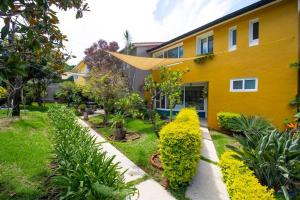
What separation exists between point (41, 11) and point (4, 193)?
471 centimetres

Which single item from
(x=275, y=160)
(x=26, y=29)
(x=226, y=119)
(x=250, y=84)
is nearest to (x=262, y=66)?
(x=250, y=84)

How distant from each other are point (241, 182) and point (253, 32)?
462 inches

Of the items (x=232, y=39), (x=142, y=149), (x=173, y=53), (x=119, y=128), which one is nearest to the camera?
(x=142, y=149)

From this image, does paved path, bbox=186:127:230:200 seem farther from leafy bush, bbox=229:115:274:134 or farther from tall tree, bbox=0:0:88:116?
tall tree, bbox=0:0:88:116

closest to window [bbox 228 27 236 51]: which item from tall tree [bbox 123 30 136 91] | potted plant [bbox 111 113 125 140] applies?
potted plant [bbox 111 113 125 140]

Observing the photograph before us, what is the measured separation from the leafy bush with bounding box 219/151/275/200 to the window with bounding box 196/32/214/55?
12527mm

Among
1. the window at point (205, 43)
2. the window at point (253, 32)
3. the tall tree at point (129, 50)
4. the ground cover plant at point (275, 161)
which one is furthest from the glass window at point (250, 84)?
the tall tree at point (129, 50)

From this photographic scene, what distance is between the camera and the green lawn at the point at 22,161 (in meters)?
5.71

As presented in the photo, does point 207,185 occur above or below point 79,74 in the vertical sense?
below

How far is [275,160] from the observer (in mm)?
5871

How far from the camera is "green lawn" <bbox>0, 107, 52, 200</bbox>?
18.7ft

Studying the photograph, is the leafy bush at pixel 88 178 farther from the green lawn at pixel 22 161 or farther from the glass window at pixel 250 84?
the glass window at pixel 250 84

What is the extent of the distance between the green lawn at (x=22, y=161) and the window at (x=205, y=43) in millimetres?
13107

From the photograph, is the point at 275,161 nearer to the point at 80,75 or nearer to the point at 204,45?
the point at 204,45
